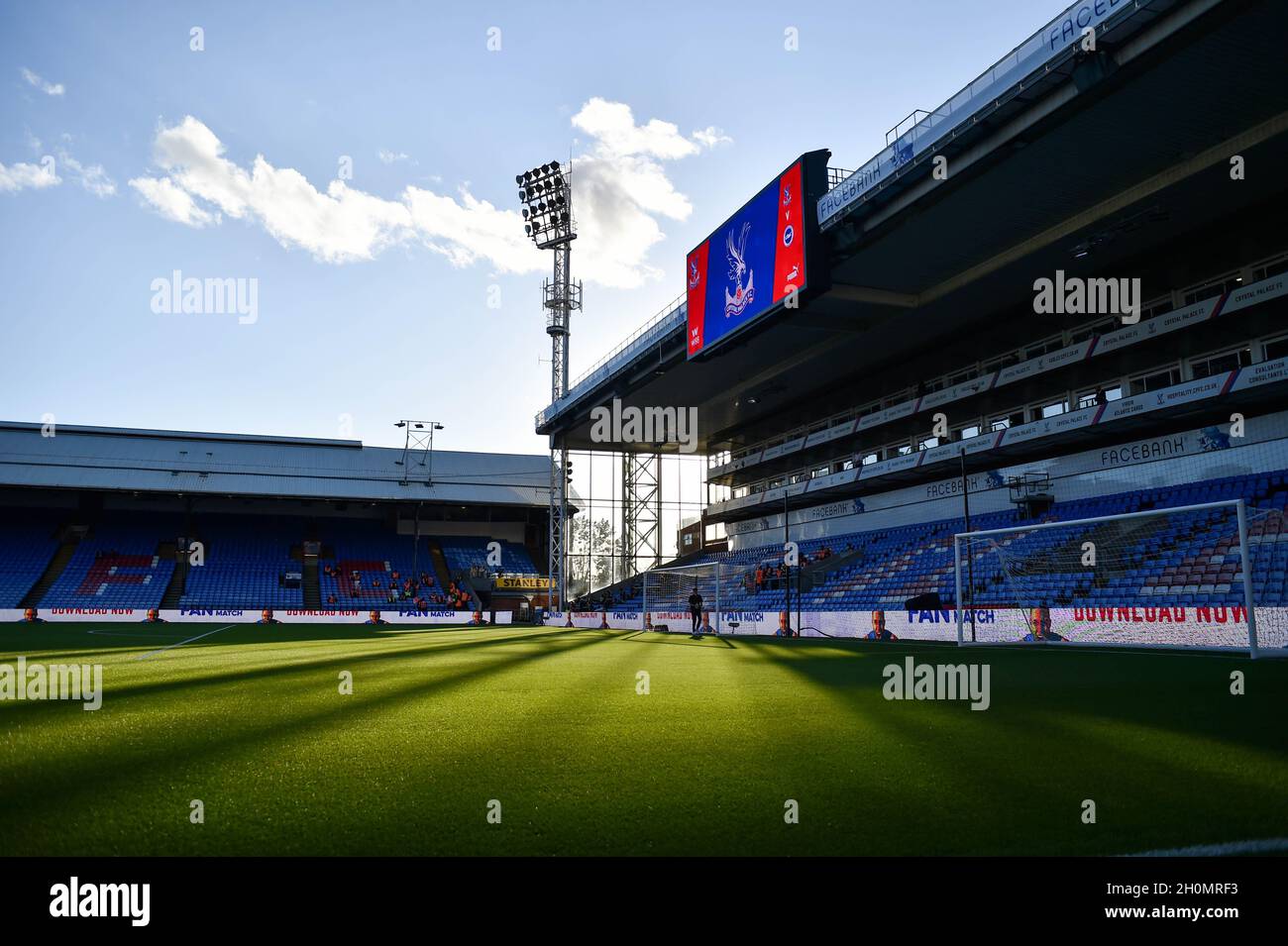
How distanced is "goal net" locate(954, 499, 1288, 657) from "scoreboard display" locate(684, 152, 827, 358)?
10815 millimetres

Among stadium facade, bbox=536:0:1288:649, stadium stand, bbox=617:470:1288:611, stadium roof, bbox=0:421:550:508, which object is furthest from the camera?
stadium roof, bbox=0:421:550:508

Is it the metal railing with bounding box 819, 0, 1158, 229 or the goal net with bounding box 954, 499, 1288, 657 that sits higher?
the metal railing with bounding box 819, 0, 1158, 229

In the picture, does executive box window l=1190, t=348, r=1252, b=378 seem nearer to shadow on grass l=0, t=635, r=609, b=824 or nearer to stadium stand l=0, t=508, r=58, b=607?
shadow on grass l=0, t=635, r=609, b=824

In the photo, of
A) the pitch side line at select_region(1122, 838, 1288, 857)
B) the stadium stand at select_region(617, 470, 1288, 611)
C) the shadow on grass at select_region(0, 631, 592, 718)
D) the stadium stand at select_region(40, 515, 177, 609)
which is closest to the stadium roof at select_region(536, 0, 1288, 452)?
the stadium stand at select_region(617, 470, 1288, 611)

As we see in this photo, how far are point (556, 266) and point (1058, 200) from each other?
103 ft

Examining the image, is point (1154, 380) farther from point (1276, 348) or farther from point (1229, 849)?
point (1229, 849)

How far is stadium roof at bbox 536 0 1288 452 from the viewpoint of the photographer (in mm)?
16984

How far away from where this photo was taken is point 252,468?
1903 inches

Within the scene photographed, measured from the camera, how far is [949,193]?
72.6 feet

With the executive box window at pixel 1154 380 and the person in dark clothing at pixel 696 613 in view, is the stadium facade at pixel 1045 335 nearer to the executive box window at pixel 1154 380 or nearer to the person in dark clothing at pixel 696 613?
the executive box window at pixel 1154 380

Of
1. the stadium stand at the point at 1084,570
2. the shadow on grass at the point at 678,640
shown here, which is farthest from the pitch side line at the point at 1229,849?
the shadow on grass at the point at 678,640

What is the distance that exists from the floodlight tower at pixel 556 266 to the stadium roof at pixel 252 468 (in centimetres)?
611

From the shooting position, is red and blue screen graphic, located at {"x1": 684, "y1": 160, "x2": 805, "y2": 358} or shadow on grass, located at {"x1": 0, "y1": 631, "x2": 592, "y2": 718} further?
red and blue screen graphic, located at {"x1": 684, "y1": 160, "x2": 805, "y2": 358}
